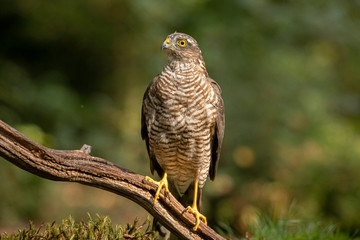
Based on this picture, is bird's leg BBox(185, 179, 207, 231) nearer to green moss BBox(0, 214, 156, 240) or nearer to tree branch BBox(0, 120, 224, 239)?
tree branch BBox(0, 120, 224, 239)

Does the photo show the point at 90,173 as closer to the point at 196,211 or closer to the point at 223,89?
the point at 196,211

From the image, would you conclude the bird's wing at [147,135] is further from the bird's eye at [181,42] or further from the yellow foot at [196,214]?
the yellow foot at [196,214]

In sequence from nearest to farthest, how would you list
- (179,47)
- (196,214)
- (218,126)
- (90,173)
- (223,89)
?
(90,173) → (196,214) → (179,47) → (218,126) → (223,89)

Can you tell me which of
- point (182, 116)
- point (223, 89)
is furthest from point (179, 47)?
point (223, 89)

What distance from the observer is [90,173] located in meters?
3.31

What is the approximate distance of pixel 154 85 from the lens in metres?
3.98

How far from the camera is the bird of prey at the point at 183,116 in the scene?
3871mm

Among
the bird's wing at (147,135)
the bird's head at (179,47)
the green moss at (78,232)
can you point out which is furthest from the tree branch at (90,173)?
the bird's head at (179,47)

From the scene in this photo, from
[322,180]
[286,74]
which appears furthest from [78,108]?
[322,180]

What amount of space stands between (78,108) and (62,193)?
1420 mm

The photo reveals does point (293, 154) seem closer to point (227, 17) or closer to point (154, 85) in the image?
point (227, 17)

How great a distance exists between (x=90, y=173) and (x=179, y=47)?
1.35m

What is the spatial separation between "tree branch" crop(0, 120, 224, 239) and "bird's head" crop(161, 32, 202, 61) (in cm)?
112

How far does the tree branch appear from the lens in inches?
120
